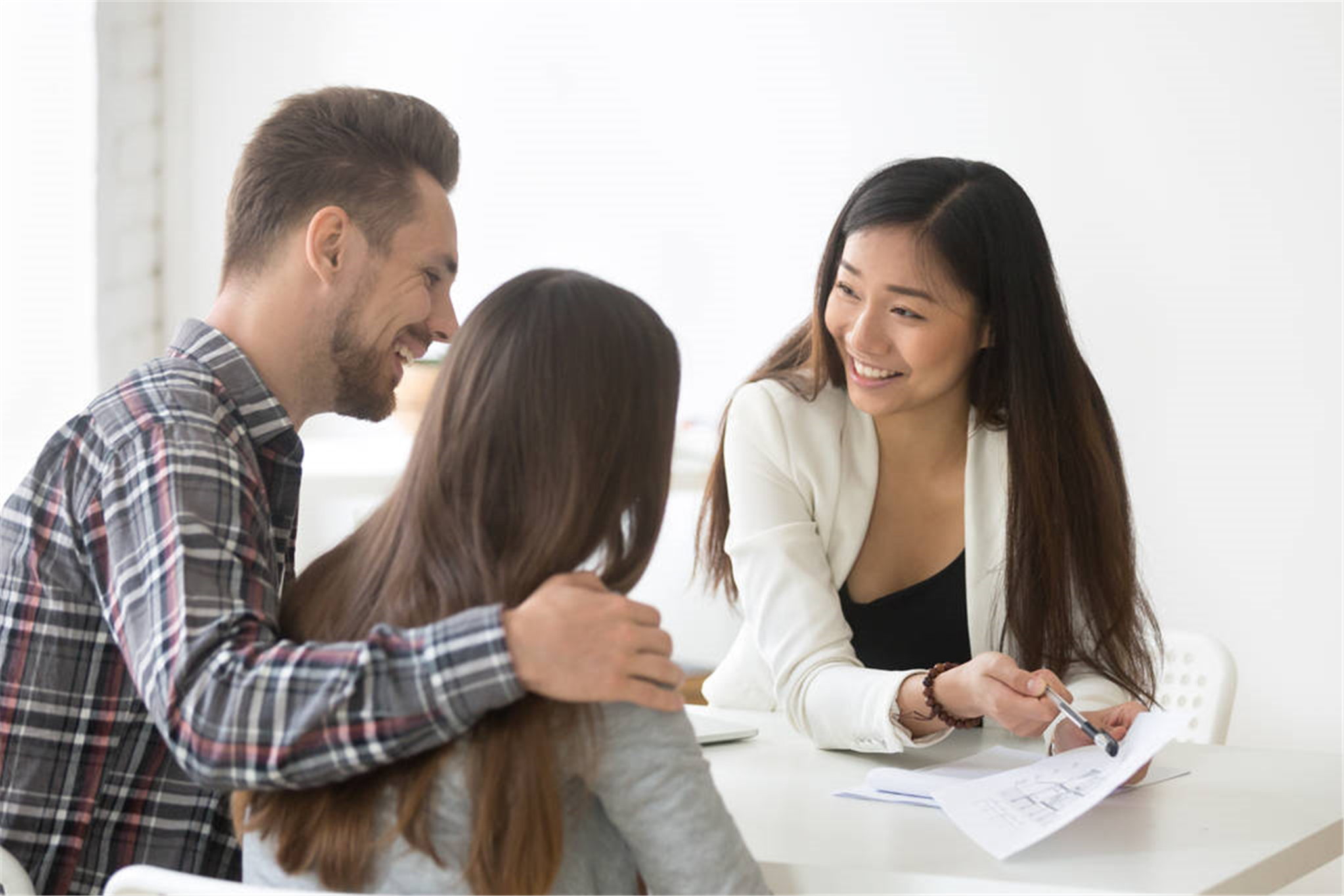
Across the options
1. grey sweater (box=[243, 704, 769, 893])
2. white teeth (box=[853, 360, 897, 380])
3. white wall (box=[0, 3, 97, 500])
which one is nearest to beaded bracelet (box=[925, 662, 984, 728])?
white teeth (box=[853, 360, 897, 380])

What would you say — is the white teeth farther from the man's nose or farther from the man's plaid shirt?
the man's plaid shirt

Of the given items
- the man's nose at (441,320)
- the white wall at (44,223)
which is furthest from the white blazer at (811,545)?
the white wall at (44,223)

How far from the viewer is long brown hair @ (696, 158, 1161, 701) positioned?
1772 mm

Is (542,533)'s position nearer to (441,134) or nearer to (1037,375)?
(441,134)

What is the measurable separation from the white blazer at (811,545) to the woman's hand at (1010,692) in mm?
132

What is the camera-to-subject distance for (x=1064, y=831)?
1304 mm

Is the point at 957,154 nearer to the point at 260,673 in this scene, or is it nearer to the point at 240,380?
the point at 240,380

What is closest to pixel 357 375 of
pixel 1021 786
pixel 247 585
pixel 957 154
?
pixel 247 585

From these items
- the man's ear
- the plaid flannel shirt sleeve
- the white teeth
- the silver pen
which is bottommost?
the silver pen

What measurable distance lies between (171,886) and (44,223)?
2904mm

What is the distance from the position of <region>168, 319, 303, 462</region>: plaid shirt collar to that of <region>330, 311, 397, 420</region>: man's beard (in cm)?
7

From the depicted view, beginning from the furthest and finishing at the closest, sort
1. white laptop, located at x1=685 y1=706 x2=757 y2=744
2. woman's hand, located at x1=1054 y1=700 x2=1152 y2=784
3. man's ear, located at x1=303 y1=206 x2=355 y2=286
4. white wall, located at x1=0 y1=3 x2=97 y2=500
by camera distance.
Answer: white wall, located at x1=0 y1=3 x2=97 y2=500 → white laptop, located at x1=685 y1=706 x2=757 y2=744 → woman's hand, located at x1=1054 y1=700 x2=1152 y2=784 → man's ear, located at x1=303 y1=206 x2=355 y2=286

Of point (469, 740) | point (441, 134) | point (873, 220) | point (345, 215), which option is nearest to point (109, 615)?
point (469, 740)

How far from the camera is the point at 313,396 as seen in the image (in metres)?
1.33
